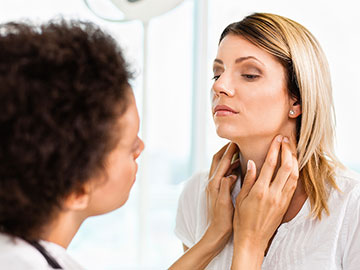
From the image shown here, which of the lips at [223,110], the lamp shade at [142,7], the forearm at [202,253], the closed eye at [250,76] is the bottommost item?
the forearm at [202,253]

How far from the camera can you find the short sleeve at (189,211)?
154cm

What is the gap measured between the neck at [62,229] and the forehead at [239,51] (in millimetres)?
705

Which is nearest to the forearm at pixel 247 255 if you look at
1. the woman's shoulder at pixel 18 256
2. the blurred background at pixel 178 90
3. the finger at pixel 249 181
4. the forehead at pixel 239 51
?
the finger at pixel 249 181

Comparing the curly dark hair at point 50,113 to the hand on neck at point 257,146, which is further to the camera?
the hand on neck at point 257,146

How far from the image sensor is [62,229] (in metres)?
0.76

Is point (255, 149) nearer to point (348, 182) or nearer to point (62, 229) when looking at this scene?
point (348, 182)

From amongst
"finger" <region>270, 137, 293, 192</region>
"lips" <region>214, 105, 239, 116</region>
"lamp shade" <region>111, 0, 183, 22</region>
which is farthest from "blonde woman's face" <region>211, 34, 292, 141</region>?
"lamp shade" <region>111, 0, 183, 22</region>

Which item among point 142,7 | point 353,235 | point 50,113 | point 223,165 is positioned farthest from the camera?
point 142,7

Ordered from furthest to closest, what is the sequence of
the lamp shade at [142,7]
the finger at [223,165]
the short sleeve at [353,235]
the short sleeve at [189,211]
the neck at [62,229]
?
1. the lamp shade at [142,7]
2. the short sleeve at [189,211]
3. the finger at [223,165]
4. the short sleeve at [353,235]
5. the neck at [62,229]

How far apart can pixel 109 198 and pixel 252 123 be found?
1.90 ft

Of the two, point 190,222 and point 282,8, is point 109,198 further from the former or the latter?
point 282,8

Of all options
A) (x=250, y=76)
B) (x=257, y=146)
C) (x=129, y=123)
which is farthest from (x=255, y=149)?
(x=129, y=123)

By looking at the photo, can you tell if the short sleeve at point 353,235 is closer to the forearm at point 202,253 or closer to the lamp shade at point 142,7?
the forearm at point 202,253

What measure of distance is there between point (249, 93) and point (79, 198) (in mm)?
658
